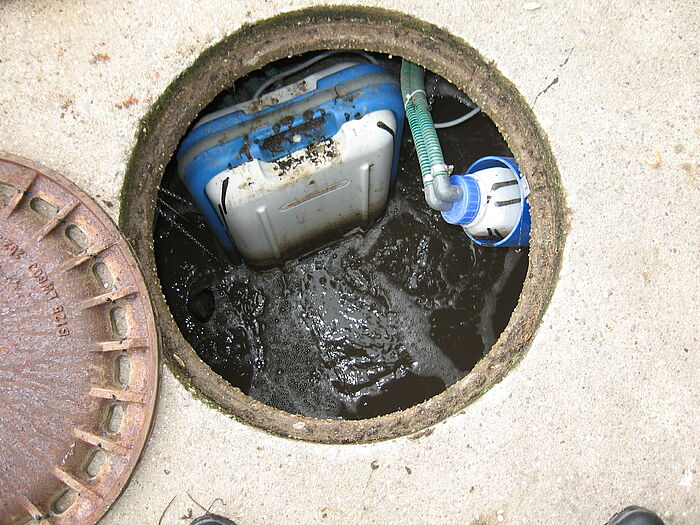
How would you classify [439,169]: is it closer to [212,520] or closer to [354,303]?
[354,303]

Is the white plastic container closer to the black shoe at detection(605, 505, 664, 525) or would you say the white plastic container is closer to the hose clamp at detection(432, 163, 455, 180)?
the hose clamp at detection(432, 163, 455, 180)

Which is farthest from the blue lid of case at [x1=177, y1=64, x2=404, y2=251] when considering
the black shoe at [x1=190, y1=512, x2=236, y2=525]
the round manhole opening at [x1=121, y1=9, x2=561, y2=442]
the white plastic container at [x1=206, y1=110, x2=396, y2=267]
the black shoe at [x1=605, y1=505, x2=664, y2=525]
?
the black shoe at [x1=605, y1=505, x2=664, y2=525]

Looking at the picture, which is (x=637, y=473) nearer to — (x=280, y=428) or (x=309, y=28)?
(x=280, y=428)

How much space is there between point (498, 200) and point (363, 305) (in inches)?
36.4

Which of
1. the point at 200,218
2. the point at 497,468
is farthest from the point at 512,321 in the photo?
the point at 200,218

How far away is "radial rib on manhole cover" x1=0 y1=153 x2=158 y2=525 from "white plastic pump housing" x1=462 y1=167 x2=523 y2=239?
1356 millimetres

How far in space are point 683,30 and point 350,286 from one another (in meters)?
1.76

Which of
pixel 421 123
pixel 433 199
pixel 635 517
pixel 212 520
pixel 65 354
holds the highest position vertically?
pixel 65 354

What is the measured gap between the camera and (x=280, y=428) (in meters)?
1.78

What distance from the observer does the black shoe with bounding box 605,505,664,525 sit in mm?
1668

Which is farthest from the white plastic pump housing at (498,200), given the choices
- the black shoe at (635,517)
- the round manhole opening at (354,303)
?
the black shoe at (635,517)

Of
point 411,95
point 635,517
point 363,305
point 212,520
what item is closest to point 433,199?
point 411,95

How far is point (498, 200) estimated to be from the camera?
210 cm

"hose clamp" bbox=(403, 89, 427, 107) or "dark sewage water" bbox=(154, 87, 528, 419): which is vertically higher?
"hose clamp" bbox=(403, 89, 427, 107)
